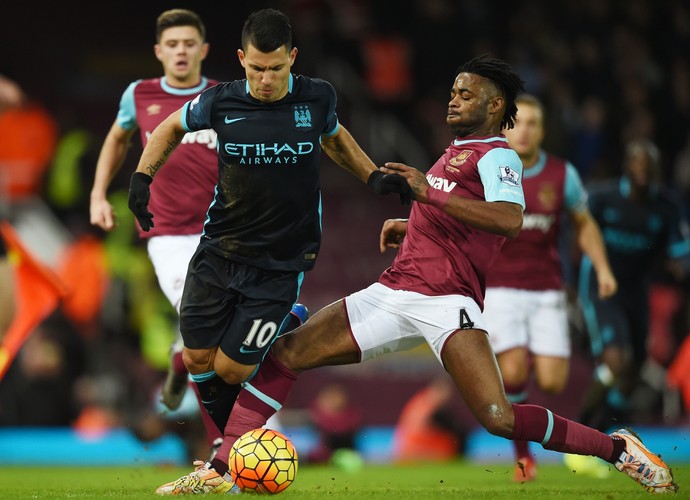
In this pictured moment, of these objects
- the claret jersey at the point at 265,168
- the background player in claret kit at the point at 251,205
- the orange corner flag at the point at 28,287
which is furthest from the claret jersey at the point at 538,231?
the orange corner flag at the point at 28,287

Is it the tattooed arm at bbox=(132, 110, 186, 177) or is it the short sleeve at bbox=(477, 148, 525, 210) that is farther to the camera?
the tattooed arm at bbox=(132, 110, 186, 177)

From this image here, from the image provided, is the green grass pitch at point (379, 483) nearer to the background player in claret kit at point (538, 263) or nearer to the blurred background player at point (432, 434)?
the background player in claret kit at point (538, 263)

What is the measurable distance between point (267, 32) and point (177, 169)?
1992mm

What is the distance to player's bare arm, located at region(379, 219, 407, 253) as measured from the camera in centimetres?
741

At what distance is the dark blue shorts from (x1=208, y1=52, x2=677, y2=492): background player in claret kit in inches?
8.5

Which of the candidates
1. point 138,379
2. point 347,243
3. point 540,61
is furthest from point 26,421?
point 540,61

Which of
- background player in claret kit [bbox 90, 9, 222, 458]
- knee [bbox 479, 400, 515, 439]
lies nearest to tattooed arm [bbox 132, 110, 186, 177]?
background player in claret kit [bbox 90, 9, 222, 458]

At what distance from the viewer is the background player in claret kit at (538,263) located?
9.40 m

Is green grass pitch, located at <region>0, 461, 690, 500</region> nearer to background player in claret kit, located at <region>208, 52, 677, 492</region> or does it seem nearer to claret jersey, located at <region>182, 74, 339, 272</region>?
background player in claret kit, located at <region>208, 52, 677, 492</region>

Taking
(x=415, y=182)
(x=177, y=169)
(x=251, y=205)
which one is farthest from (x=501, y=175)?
(x=177, y=169)

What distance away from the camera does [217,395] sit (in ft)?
23.9

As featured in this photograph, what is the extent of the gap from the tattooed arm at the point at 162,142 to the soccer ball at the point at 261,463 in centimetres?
164

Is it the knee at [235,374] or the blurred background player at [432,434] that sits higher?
the knee at [235,374]

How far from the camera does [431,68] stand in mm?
17109
